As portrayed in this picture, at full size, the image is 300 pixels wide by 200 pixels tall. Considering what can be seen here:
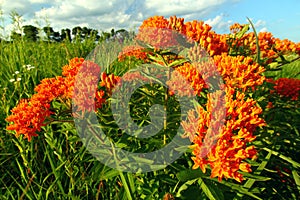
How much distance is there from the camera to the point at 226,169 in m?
1.24

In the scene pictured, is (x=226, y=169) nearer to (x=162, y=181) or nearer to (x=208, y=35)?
(x=162, y=181)

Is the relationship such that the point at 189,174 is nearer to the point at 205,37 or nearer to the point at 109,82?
the point at 109,82

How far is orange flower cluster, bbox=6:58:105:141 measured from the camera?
1.64m

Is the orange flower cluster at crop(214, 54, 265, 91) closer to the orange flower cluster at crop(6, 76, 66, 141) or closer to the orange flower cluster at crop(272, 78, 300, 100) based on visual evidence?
the orange flower cluster at crop(272, 78, 300, 100)

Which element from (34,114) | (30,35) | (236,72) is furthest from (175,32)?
(30,35)

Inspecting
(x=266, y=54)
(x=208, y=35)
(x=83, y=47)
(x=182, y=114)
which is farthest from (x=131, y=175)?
(x=83, y=47)

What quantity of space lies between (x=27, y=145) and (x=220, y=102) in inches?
67.7

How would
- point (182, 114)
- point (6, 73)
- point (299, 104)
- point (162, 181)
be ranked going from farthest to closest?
point (6, 73) → point (299, 104) → point (162, 181) → point (182, 114)

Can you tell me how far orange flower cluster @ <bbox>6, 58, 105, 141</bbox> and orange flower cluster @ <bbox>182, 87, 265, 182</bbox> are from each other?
57cm

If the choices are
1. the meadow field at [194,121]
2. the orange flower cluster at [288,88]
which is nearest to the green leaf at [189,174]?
the meadow field at [194,121]

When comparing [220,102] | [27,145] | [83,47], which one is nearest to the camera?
[220,102]

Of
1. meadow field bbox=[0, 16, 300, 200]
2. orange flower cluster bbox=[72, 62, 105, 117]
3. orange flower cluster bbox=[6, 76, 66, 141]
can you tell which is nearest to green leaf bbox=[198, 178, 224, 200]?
meadow field bbox=[0, 16, 300, 200]

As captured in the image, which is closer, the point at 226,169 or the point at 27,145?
the point at 226,169

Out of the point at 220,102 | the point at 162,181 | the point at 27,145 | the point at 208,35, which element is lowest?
the point at 27,145
